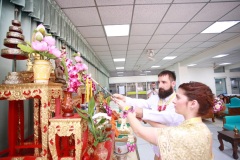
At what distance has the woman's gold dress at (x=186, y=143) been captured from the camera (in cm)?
94

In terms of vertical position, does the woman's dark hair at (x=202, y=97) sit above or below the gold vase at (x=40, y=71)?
below

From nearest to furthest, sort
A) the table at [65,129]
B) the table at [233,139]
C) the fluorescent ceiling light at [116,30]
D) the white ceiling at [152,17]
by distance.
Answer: the table at [65,129] → the white ceiling at [152,17] → the table at [233,139] → the fluorescent ceiling light at [116,30]

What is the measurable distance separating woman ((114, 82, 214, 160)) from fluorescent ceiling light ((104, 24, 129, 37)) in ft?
9.52

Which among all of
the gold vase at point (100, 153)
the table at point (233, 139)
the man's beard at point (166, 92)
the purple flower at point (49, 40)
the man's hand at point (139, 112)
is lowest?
the table at point (233, 139)

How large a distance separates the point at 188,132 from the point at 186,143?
74 millimetres

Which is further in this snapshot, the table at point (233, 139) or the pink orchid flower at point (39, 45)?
the table at point (233, 139)

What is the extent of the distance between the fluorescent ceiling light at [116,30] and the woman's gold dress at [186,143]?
3107 millimetres

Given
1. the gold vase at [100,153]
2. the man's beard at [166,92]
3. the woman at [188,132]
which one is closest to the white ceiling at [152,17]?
the man's beard at [166,92]

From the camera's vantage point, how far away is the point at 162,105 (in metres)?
1.92

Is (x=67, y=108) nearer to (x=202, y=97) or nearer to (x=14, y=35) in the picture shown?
(x=14, y=35)

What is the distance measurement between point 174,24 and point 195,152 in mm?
3385

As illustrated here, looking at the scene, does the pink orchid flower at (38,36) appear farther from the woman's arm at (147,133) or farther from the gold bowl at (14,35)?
the woman's arm at (147,133)

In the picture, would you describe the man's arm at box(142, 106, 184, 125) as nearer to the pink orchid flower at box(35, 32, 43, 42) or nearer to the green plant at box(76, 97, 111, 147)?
the green plant at box(76, 97, 111, 147)

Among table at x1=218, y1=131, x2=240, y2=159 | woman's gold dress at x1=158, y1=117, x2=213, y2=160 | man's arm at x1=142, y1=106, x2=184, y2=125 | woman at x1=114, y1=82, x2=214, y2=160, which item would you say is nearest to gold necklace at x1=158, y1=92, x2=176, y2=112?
man's arm at x1=142, y1=106, x2=184, y2=125
